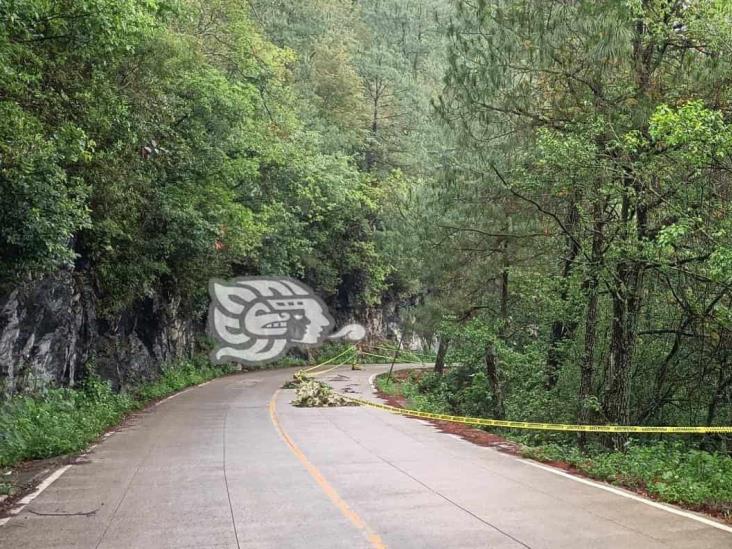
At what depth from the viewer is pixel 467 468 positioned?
33.2 feet

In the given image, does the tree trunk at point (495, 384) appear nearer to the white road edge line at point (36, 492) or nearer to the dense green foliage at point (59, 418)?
the dense green foliage at point (59, 418)

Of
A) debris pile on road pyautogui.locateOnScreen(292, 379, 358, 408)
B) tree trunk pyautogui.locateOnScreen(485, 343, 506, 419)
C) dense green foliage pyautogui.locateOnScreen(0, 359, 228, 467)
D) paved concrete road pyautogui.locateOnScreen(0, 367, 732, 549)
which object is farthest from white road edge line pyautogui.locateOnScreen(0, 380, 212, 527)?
tree trunk pyautogui.locateOnScreen(485, 343, 506, 419)

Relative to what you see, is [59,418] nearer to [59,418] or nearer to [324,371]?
[59,418]

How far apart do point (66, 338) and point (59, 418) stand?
11.9 feet

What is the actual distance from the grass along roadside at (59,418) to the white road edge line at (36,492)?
372mm

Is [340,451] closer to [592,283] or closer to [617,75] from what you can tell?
[592,283]

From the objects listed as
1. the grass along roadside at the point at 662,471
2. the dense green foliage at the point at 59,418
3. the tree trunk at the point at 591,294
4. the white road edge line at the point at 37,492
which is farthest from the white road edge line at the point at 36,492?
the tree trunk at the point at 591,294

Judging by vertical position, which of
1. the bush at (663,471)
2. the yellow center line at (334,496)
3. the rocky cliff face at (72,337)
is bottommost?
the yellow center line at (334,496)

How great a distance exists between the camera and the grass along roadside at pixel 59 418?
1106cm

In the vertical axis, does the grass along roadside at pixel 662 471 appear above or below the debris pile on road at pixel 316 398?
above

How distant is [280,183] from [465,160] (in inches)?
574

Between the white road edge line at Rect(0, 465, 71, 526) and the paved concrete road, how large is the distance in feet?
0.36

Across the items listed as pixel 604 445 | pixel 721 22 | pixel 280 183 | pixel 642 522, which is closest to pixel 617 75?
pixel 721 22

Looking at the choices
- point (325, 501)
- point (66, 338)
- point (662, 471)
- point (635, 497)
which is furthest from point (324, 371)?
point (635, 497)
